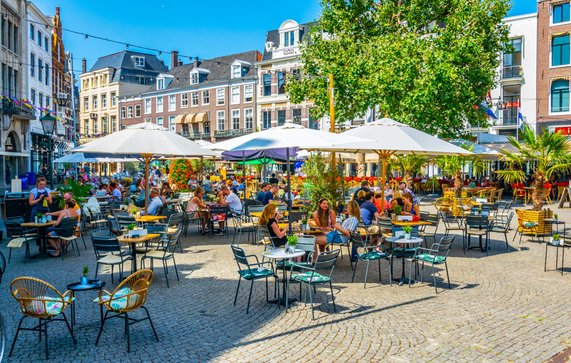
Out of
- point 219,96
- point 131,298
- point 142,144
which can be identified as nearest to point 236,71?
point 219,96

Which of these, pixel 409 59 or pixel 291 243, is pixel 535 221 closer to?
pixel 291 243

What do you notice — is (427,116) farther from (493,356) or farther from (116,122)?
(116,122)

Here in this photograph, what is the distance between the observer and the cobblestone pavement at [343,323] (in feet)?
18.2

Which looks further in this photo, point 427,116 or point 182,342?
point 427,116

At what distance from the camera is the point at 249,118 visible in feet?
168

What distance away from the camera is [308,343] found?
19.2ft

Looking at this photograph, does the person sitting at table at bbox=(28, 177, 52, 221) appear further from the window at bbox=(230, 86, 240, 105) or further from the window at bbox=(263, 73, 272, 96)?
the window at bbox=(230, 86, 240, 105)

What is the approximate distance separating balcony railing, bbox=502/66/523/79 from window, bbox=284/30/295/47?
20.0m

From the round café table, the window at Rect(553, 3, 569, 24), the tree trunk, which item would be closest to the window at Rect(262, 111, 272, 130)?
the window at Rect(553, 3, 569, 24)

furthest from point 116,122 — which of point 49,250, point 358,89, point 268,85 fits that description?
point 49,250

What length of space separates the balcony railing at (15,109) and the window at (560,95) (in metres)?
35.2

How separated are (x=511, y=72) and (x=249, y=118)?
86.0ft

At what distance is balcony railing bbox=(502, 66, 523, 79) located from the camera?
114 feet

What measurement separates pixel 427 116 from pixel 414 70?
2208 mm
